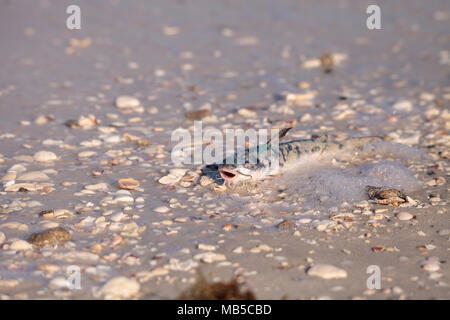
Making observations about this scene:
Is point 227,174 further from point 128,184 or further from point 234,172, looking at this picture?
point 128,184

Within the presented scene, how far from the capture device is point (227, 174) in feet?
14.7

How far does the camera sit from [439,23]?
1039 cm

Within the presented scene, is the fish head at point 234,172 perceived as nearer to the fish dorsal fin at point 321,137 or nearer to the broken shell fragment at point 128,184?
the broken shell fragment at point 128,184

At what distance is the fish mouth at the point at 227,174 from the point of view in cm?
443

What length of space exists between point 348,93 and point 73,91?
3.58m

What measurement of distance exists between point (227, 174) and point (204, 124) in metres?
1.76

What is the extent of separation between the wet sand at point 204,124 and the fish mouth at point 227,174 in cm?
14

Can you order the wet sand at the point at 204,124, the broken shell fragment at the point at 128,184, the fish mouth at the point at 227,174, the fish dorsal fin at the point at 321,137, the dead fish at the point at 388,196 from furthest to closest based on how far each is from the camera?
the fish dorsal fin at the point at 321,137, the broken shell fragment at the point at 128,184, the fish mouth at the point at 227,174, the dead fish at the point at 388,196, the wet sand at the point at 204,124

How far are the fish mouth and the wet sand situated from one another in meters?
0.14

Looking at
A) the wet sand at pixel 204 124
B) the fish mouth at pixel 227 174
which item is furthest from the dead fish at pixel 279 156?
the wet sand at pixel 204 124

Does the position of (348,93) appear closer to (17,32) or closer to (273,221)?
(273,221)

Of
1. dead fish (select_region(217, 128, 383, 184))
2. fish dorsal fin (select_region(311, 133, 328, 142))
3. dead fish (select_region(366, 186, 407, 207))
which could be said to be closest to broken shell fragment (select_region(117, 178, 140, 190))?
dead fish (select_region(217, 128, 383, 184))

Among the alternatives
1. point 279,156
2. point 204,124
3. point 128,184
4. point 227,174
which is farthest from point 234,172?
point 204,124
